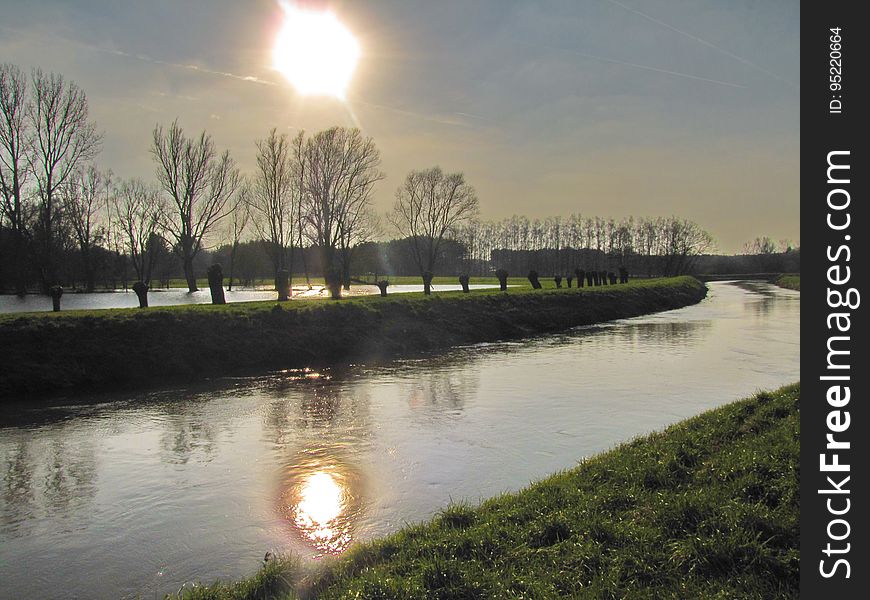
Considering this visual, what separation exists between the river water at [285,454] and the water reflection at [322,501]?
0.08 ft

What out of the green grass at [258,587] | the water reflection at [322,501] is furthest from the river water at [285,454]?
the green grass at [258,587]

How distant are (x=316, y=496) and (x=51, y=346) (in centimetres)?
1078

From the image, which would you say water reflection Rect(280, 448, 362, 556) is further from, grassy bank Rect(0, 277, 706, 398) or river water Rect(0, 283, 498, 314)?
river water Rect(0, 283, 498, 314)

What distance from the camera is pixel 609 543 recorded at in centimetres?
404

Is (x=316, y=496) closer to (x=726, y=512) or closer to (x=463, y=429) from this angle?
(x=463, y=429)

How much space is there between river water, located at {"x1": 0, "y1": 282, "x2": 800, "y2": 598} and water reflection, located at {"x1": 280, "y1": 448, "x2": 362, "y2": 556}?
2cm

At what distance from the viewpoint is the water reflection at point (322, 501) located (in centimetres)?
501

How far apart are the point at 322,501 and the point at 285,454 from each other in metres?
1.98

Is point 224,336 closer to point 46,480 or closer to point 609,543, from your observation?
point 46,480

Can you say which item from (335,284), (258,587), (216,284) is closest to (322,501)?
(258,587)

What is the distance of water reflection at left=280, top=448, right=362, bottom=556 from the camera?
16.4 feet

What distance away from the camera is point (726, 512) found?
13.7 feet

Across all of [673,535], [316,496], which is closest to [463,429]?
[316,496]

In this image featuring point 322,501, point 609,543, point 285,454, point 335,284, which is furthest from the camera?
point 335,284
